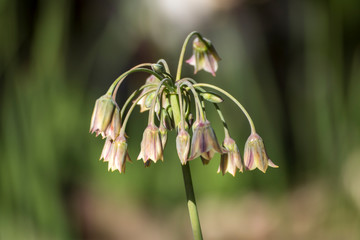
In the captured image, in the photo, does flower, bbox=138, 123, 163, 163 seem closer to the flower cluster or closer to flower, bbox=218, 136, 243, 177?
the flower cluster

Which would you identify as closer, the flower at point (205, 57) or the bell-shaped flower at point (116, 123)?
the bell-shaped flower at point (116, 123)

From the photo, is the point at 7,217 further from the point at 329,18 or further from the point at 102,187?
the point at 329,18

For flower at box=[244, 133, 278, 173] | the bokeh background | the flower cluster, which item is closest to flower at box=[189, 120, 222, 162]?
the flower cluster

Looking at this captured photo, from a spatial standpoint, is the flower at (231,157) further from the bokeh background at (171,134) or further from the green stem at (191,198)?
the bokeh background at (171,134)

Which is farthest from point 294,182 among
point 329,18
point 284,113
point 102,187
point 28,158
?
point 28,158

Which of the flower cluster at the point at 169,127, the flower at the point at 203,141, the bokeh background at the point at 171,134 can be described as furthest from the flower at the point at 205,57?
the bokeh background at the point at 171,134

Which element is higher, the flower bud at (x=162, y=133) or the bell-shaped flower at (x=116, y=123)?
the bell-shaped flower at (x=116, y=123)
